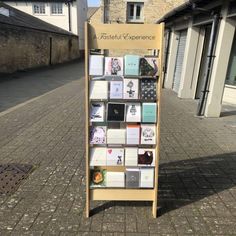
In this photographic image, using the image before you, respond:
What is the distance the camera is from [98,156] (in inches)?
124

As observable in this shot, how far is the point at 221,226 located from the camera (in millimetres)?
3092

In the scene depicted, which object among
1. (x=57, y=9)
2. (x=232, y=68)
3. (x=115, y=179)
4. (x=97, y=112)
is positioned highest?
(x=57, y=9)

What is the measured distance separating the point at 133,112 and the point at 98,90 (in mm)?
467

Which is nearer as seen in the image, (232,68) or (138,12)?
(232,68)

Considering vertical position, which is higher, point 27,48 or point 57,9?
point 57,9

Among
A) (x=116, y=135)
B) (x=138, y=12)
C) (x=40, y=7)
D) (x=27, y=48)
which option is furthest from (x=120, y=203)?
(x=40, y=7)

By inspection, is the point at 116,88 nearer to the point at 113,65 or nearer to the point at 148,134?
the point at 113,65

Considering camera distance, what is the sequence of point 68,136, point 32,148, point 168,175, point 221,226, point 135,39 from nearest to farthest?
point 135,39 < point 221,226 < point 168,175 < point 32,148 < point 68,136

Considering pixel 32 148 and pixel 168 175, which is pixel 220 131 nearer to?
pixel 168 175

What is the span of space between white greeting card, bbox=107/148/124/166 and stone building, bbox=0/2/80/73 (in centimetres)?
1525

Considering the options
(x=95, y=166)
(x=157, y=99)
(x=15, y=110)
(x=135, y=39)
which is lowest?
(x=15, y=110)

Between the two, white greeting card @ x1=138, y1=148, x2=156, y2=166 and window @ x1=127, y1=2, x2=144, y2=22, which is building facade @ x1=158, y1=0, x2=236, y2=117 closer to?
white greeting card @ x1=138, y1=148, x2=156, y2=166

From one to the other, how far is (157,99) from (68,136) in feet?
11.7

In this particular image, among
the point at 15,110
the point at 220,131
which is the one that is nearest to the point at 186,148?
the point at 220,131
